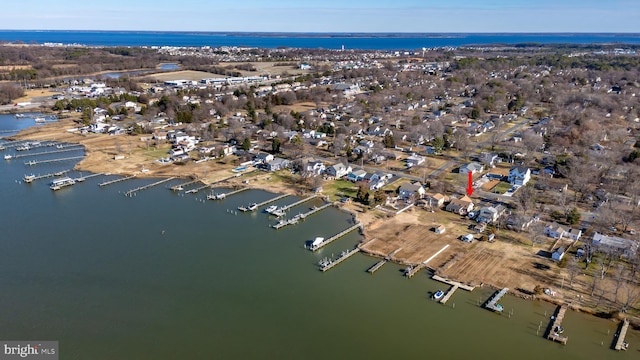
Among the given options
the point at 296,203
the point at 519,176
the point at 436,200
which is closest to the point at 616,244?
the point at 436,200

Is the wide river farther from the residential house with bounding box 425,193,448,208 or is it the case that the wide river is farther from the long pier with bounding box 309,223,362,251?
the residential house with bounding box 425,193,448,208

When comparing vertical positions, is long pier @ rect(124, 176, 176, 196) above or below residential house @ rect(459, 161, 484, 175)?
below

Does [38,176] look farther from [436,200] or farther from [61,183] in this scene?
[436,200]

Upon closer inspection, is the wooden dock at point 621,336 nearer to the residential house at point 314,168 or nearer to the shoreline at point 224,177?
the shoreline at point 224,177

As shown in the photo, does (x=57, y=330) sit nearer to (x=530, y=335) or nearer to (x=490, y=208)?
(x=530, y=335)

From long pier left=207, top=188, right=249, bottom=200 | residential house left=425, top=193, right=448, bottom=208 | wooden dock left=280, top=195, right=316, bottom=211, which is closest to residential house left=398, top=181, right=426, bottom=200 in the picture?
residential house left=425, top=193, right=448, bottom=208
